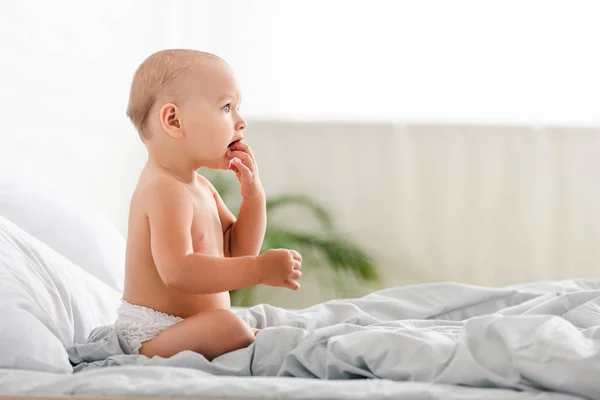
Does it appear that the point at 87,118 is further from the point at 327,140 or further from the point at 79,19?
the point at 327,140

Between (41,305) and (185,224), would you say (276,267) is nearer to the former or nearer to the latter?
(185,224)

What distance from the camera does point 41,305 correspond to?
133 cm

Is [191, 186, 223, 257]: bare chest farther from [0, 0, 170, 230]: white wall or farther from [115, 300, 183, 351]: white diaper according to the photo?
[0, 0, 170, 230]: white wall

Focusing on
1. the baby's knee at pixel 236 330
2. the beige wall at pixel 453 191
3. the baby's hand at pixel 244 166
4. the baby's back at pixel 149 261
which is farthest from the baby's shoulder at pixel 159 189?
the beige wall at pixel 453 191

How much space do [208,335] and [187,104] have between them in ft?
1.25

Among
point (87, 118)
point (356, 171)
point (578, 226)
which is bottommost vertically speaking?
point (578, 226)

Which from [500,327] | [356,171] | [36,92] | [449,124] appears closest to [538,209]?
[449,124]

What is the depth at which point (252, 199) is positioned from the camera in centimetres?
152

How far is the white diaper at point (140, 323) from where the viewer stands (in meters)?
1.35

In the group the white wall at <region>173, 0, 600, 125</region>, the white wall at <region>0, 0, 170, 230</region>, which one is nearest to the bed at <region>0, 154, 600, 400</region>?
the white wall at <region>0, 0, 170, 230</region>

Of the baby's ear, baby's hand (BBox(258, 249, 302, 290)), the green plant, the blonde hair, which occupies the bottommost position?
the green plant

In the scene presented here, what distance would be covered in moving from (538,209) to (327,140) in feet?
2.86

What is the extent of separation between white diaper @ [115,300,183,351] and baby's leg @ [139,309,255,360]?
4cm

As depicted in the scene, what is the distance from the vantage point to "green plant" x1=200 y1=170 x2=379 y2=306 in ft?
11.0
